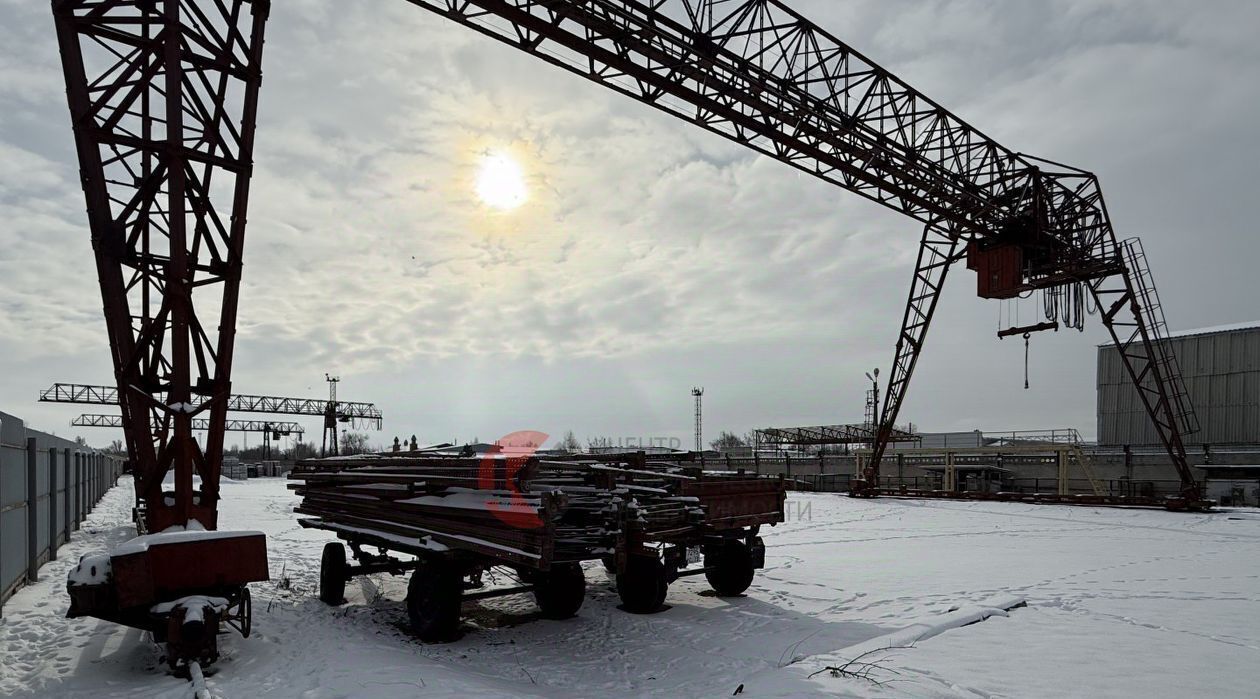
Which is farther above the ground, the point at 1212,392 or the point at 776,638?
the point at 1212,392

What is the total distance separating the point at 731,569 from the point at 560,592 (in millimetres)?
2624

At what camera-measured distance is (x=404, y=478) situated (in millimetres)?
9312

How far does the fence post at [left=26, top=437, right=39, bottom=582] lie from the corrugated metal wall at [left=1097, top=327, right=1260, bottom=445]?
39.9 meters

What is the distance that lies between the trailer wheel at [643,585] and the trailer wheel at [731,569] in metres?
1.22

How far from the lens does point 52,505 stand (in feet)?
40.4

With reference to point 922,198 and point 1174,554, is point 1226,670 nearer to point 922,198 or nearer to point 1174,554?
point 1174,554

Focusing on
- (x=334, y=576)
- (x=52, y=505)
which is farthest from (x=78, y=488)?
(x=334, y=576)

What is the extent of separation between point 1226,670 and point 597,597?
22.2 feet

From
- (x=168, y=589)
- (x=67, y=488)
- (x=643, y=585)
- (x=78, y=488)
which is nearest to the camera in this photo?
(x=168, y=589)

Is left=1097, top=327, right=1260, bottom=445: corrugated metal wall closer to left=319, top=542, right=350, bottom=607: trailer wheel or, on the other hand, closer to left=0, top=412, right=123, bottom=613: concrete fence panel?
left=319, top=542, right=350, bottom=607: trailer wheel

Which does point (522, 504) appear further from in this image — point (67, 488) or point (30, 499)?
point (67, 488)

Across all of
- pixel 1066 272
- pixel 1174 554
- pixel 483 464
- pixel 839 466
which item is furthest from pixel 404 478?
pixel 839 466

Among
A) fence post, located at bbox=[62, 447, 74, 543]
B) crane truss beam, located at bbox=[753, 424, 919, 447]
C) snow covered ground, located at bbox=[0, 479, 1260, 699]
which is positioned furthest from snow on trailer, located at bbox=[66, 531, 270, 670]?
crane truss beam, located at bbox=[753, 424, 919, 447]

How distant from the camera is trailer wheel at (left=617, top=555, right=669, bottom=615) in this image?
8.90 metres
